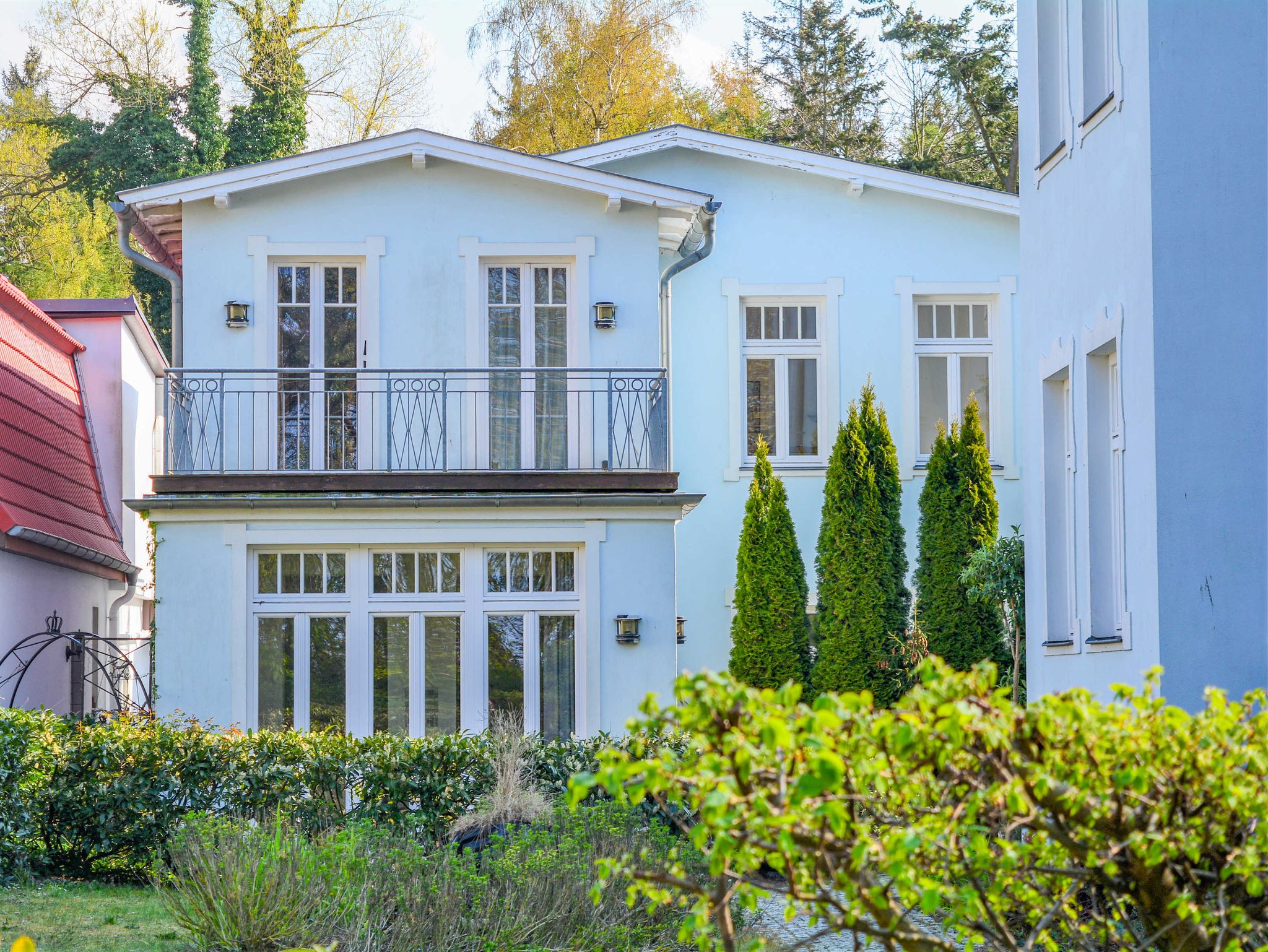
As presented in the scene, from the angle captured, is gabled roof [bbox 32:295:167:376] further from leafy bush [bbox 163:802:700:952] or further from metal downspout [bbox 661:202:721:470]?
leafy bush [bbox 163:802:700:952]

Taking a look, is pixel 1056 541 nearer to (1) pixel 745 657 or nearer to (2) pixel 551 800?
(2) pixel 551 800

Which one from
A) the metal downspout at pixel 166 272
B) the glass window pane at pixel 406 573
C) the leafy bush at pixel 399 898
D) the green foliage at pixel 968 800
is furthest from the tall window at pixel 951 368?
the green foliage at pixel 968 800

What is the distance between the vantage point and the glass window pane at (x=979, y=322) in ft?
54.1

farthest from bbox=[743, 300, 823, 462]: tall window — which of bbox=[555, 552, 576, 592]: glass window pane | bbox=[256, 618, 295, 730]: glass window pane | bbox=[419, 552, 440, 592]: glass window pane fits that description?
bbox=[256, 618, 295, 730]: glass window pane

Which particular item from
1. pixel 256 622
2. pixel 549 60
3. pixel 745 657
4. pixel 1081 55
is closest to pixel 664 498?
pixel 745 657

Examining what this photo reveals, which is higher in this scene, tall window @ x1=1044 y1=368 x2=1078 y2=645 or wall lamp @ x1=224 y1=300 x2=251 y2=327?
wall lamp @ x1=224 y1=300 x2=251 y2=327

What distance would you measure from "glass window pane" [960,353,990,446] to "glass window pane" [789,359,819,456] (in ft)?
5.38

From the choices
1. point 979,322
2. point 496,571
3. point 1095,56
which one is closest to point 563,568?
point 496,571

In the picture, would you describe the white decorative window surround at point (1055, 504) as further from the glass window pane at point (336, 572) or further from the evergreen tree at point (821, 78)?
the evergreen tree at point (821, 78)

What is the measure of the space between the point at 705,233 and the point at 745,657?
431 centimetres

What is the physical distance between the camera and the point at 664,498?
1328cm

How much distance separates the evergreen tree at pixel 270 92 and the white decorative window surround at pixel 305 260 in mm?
17926

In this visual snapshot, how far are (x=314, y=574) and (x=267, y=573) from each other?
0.42 m

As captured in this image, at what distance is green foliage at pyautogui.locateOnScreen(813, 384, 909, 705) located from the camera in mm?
14734
